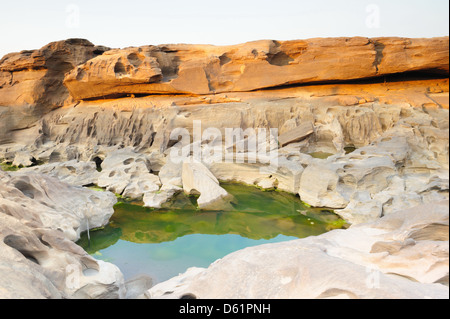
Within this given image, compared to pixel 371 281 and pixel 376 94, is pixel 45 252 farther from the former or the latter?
pixel 376 94

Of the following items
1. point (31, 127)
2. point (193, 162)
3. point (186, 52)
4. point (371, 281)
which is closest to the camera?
point (371, 281)

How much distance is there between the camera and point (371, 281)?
1.62m

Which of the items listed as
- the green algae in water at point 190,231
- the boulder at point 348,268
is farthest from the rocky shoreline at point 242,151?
the green algae in water at point 190,231

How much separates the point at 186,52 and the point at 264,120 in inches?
146

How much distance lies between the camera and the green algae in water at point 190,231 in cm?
378

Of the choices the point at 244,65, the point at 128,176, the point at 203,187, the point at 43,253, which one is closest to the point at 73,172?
the point at 128,176

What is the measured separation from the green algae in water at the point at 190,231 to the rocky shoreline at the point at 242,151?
28 cm

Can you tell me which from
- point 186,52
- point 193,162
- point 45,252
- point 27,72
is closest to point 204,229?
point 193,162

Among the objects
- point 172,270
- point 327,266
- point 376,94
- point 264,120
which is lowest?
point 172,270

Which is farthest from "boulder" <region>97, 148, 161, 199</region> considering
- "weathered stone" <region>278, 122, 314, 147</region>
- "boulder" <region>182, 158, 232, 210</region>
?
"weathered stone" <region>278, 122, 314, 147</region>

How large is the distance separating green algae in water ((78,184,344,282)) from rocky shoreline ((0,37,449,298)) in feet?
0.92

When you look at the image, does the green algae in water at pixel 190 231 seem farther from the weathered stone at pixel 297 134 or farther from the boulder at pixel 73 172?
the weathered stone at pixel 297 134

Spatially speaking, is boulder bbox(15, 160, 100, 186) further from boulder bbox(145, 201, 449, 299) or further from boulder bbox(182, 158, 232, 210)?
boulder bbox(145, 201, 449, 299)

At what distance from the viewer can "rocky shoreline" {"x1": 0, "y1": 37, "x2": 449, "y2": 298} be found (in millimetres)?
1982
